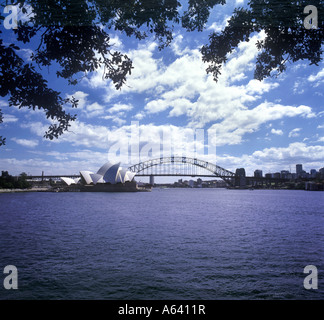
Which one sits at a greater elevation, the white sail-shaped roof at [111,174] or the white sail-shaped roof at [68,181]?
the white sail-shaped roof at [111,174]

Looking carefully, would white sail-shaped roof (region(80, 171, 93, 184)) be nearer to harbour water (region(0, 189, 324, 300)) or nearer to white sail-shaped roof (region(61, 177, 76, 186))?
white sail-shaped roof (region(61, 177, 76, 186))

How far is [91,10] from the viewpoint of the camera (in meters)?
4.35

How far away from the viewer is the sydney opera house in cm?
11981

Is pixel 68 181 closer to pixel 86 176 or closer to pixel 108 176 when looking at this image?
pixel 86 176

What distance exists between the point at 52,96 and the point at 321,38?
511cm

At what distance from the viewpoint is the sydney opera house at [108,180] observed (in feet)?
393

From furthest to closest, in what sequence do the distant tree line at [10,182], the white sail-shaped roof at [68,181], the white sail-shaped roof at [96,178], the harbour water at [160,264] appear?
the white sail-shaped roof at [68,181]
the white sail-shaped roof at [96,178]
the distant tree line at [10,182]
the harbour water at [160,264]

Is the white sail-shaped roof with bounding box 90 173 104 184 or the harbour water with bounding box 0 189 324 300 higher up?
the white sail-shaped roof with bounding box 90 173 104 184

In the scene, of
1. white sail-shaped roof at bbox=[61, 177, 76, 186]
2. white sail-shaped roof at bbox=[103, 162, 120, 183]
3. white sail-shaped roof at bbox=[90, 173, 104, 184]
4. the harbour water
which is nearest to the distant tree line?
white sail-shaped roof at bbox=[61, 177, 76, 186]

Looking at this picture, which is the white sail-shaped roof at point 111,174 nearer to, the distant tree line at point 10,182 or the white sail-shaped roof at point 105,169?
the white sail-shaped roof at point 105,169

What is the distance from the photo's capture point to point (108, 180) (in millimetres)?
119688

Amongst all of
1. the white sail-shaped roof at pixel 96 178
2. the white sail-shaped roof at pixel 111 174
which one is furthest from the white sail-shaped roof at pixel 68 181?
the white sail-shaped roof at pixel 111 174

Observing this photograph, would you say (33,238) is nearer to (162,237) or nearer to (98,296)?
(162,237)
